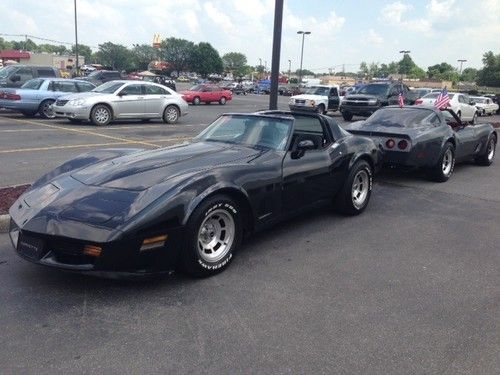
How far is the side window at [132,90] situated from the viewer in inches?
637

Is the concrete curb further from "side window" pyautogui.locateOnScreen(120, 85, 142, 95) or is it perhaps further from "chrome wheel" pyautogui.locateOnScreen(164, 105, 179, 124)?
"chrome wheel" pyautogui.locateOnScreen(164, 105, 179, 124)

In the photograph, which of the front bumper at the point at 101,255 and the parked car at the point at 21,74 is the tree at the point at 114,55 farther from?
the front bumper at the point at 101,255

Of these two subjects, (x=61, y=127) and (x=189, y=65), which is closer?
(x=61, y=127)

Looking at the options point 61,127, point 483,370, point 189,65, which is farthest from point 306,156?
point 189,65

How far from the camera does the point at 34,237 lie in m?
3.57

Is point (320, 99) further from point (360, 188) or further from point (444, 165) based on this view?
point (360, 188)

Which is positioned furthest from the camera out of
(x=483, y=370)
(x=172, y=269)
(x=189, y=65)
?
(x=189, y=65)

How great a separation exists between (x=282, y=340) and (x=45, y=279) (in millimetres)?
2072

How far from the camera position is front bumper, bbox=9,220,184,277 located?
11.3ft

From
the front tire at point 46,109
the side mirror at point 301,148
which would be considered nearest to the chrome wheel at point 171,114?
the front tire at point 46,109

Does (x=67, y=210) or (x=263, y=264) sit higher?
(x=67, y=210)

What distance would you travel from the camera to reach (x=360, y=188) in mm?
6371

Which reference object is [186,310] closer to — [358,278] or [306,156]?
[358,278]

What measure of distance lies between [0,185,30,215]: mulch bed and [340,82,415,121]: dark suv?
1751cm
